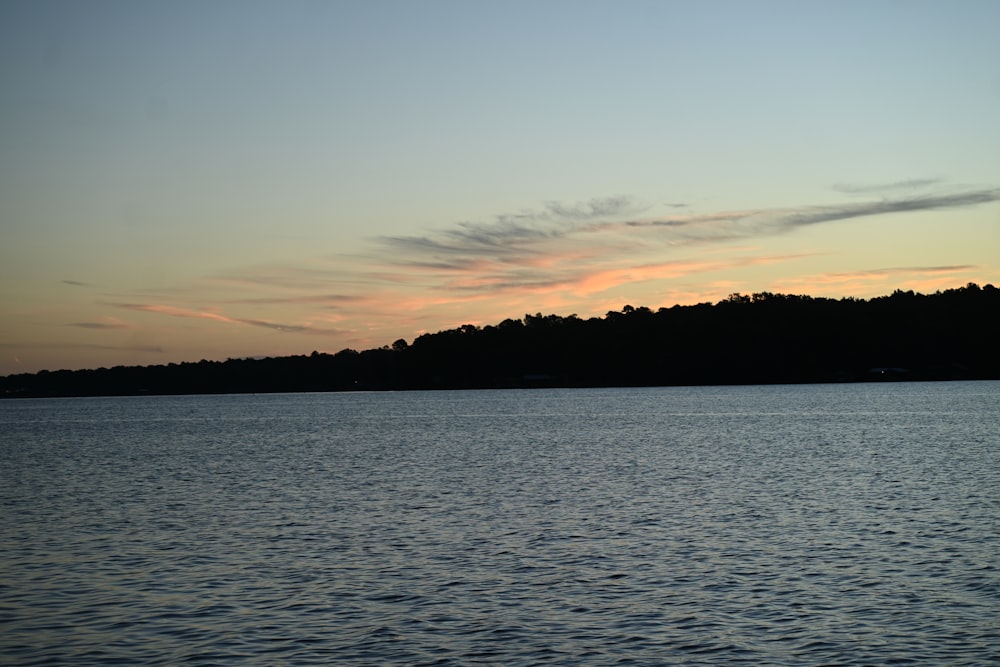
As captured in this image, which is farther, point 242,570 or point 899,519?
point 899,519

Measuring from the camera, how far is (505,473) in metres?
66.4

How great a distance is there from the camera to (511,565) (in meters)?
30.5

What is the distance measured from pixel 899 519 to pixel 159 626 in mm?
29980

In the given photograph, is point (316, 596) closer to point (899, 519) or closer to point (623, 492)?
point (899, 519)

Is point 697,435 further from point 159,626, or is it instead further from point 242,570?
point 159,626

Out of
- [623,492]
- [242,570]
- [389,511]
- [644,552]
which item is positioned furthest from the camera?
[623,492]

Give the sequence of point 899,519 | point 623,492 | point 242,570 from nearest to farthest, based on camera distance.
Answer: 1. point 242,570
2. point 899,519
3. point 623,492

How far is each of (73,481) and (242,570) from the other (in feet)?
138

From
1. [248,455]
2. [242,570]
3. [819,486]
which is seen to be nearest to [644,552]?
[242,570]

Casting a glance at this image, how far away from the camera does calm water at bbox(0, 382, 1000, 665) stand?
21.3 meters

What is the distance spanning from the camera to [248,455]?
92.9m

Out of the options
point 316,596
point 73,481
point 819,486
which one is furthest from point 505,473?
point 316,596

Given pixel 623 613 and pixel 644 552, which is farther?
pixel 644 552

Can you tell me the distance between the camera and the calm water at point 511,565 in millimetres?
21266
